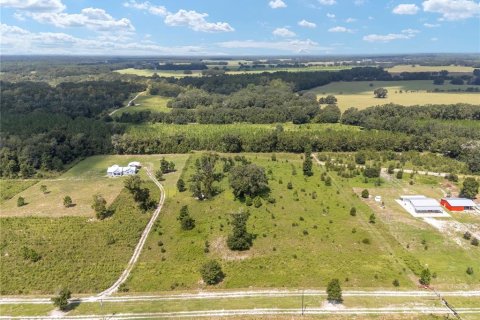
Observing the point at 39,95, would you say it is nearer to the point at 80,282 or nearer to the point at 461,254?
the point at 80,282

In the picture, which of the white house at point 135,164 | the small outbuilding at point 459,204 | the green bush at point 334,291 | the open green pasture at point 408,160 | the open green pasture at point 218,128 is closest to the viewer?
the green bush at point 334,291

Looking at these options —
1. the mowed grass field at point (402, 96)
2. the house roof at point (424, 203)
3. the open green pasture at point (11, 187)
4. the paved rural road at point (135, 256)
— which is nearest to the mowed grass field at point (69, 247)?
the paved rural road at point (135, 256)

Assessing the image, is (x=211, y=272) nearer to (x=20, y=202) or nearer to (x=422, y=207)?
(x=422, y=207)

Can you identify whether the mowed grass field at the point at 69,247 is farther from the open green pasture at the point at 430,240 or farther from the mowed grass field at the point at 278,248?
the open green pasture at the point at 430,240

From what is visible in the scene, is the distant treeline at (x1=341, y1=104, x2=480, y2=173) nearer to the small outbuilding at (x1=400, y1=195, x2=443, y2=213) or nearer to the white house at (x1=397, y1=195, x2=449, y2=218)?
the small outbuilding at (x1=400, y1=195, x2=443, y2=213)

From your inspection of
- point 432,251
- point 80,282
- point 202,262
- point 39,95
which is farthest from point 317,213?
point 39,95

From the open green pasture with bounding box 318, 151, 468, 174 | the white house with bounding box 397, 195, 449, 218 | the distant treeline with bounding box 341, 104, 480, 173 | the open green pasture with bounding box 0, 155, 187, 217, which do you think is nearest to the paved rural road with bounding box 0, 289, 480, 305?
the white house with bounding box 397, 195, 449, 218

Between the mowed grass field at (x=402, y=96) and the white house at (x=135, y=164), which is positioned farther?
the mowed grass field at (x=402, y=96)

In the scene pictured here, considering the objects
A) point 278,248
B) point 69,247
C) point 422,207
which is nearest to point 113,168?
point 69,247
